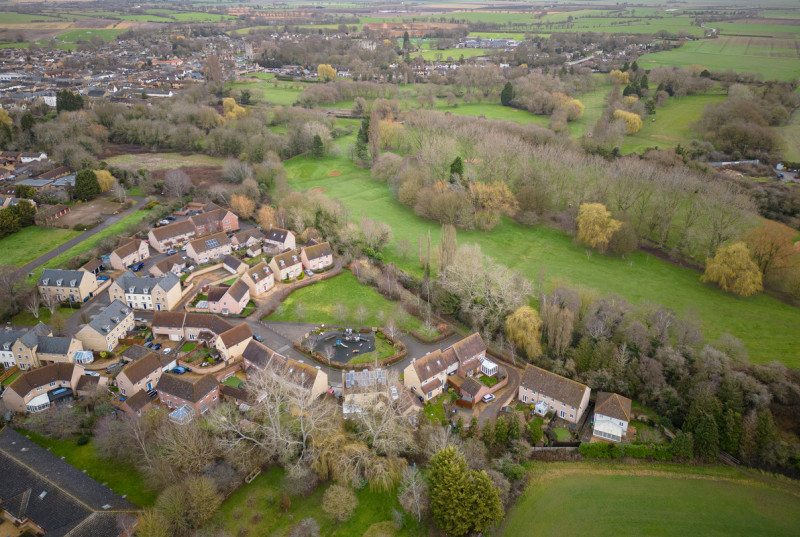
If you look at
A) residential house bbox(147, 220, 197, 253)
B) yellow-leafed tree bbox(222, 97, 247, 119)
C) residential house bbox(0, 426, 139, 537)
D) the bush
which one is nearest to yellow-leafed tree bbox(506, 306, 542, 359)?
the bush

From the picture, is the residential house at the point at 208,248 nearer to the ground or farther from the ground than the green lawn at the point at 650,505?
farther from the ground

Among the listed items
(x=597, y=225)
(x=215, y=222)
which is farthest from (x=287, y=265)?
(x=597, y=225)

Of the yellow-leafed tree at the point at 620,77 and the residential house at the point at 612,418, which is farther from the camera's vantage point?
the yellow-leafed tree at the point at 620,77

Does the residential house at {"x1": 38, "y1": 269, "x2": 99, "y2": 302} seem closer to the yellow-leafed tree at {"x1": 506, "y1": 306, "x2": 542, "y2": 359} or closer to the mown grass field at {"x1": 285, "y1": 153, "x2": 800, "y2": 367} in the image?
the mown grass field at {"x1": 285, "y1": 153, "x2": 800, "y2": 367}

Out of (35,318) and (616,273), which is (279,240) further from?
(616,273)

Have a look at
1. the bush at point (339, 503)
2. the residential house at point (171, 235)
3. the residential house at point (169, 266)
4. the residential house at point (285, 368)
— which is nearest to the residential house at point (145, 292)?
the residential house at point (169, 266)

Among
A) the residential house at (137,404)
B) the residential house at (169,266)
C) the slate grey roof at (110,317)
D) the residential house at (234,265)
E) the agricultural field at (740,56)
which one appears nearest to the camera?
the residential house at (137,404)

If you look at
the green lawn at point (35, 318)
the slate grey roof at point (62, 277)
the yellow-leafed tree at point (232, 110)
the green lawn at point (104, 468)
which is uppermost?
the yellow-leafed tree at point (232, 110)

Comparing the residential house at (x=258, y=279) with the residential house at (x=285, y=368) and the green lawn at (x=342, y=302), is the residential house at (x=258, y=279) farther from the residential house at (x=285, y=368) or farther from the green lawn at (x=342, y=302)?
the residential house at (x=285, y=368)
